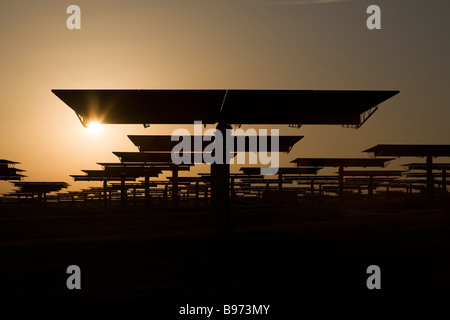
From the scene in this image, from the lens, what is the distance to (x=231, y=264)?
36.7 feet

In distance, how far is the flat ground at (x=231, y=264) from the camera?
332 inches

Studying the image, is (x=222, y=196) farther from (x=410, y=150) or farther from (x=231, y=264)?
(x=410, y=150)

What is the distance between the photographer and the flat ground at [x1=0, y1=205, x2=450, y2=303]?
8.42m

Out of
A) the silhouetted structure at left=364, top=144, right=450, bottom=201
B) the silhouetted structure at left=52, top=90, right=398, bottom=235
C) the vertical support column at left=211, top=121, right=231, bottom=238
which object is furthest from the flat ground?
the silhouetted structure at left=364, top=144, right=450, bottom=201

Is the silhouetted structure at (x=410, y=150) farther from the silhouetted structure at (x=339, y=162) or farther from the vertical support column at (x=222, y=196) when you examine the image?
the vertical support column at (x=222, y=196)

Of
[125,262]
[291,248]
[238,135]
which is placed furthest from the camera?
[238,135]

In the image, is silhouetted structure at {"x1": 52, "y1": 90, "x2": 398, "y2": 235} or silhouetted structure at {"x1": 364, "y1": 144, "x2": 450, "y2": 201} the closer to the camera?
silhouetted structure at {"x1": 52, "y1": 90, "x2": 398, "y2": 235}

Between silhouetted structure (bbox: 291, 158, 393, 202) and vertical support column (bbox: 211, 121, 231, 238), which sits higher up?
silhouetted structure (bbox: 291, 158, 393, 202)

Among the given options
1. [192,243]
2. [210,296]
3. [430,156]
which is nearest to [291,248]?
[192,243]

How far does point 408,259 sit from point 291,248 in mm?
3160

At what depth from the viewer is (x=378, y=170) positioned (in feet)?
163

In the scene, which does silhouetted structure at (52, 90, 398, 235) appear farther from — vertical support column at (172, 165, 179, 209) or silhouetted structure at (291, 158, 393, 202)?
silhouetted structure at (291, 158, 393, 202)

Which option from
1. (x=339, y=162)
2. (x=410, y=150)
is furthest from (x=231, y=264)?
(x=339, y=162)

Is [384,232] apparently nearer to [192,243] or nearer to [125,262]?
[192,243]
